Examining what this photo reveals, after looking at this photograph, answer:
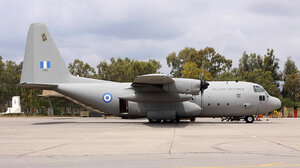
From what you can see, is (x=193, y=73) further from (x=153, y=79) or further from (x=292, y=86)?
(x=153, y=79)

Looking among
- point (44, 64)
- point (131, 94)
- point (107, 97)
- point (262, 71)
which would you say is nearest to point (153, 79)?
point (131, 94)

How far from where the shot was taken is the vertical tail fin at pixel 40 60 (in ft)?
92.2

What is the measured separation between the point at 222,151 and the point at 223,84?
60.5 feet

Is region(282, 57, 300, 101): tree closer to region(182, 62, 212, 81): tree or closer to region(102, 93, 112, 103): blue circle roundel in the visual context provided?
region(182, 62, 212, 81): tree

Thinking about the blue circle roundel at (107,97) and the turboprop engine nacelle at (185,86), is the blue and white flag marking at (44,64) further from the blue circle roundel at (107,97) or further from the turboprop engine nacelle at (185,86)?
the turboprop engine nacelle at (185,86)

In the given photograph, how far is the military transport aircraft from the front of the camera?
1065 inches

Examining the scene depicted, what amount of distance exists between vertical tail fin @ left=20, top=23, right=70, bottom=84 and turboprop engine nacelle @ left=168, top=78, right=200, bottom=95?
31.8ft

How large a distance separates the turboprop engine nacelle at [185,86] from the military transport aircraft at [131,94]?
1.35m

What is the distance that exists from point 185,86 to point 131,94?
188 inches

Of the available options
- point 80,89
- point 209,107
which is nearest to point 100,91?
point 80,89

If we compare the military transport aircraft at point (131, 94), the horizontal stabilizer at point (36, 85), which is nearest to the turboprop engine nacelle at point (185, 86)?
the military transport aircraft at point (131, 94)

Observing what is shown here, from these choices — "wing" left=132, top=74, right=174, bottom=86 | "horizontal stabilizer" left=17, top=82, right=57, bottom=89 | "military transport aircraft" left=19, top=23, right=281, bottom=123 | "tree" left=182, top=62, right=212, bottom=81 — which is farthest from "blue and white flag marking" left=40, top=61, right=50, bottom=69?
"tree" left=182, top=62, right=212, bottom=81

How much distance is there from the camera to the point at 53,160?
9.10 m

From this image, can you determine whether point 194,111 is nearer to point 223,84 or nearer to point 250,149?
point 223,84
